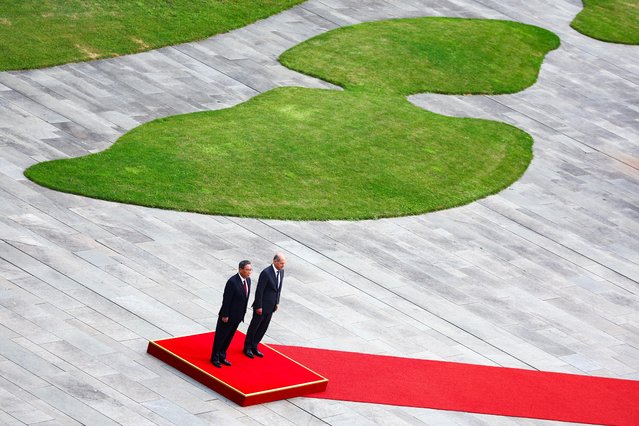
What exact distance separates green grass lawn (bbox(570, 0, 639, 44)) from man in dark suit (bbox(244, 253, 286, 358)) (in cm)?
2922

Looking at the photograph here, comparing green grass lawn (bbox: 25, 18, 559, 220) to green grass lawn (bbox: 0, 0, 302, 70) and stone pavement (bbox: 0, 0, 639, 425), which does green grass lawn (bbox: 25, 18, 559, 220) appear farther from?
green grass lawn (bbox: 0, 0, 302, 70)

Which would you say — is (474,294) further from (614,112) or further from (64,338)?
(614,112)

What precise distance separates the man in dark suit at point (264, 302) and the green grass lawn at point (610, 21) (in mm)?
29222

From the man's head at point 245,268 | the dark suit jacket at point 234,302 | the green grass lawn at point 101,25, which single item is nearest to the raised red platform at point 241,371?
the dark suit jacket at point 234,302

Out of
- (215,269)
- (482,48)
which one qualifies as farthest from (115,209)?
(482,48)

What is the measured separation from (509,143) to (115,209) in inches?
548

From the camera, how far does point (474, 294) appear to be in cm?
2480

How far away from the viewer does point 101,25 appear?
3572 centimetres

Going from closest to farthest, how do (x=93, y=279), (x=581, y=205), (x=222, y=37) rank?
(x=93, y=279)
(x=581, y=205)
(x=222, y=37)

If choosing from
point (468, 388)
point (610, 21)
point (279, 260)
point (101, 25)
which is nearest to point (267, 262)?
point (279, 260)

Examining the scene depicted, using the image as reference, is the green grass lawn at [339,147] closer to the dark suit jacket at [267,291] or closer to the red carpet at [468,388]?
the red carpet at [468,388]

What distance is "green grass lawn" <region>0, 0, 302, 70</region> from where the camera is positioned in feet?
109

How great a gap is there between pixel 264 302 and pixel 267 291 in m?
0.20

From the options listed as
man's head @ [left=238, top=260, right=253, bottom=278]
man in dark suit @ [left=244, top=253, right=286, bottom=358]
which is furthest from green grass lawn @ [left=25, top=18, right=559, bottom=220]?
man's head @ [left=238, top=260, right=253, bottom=278]
